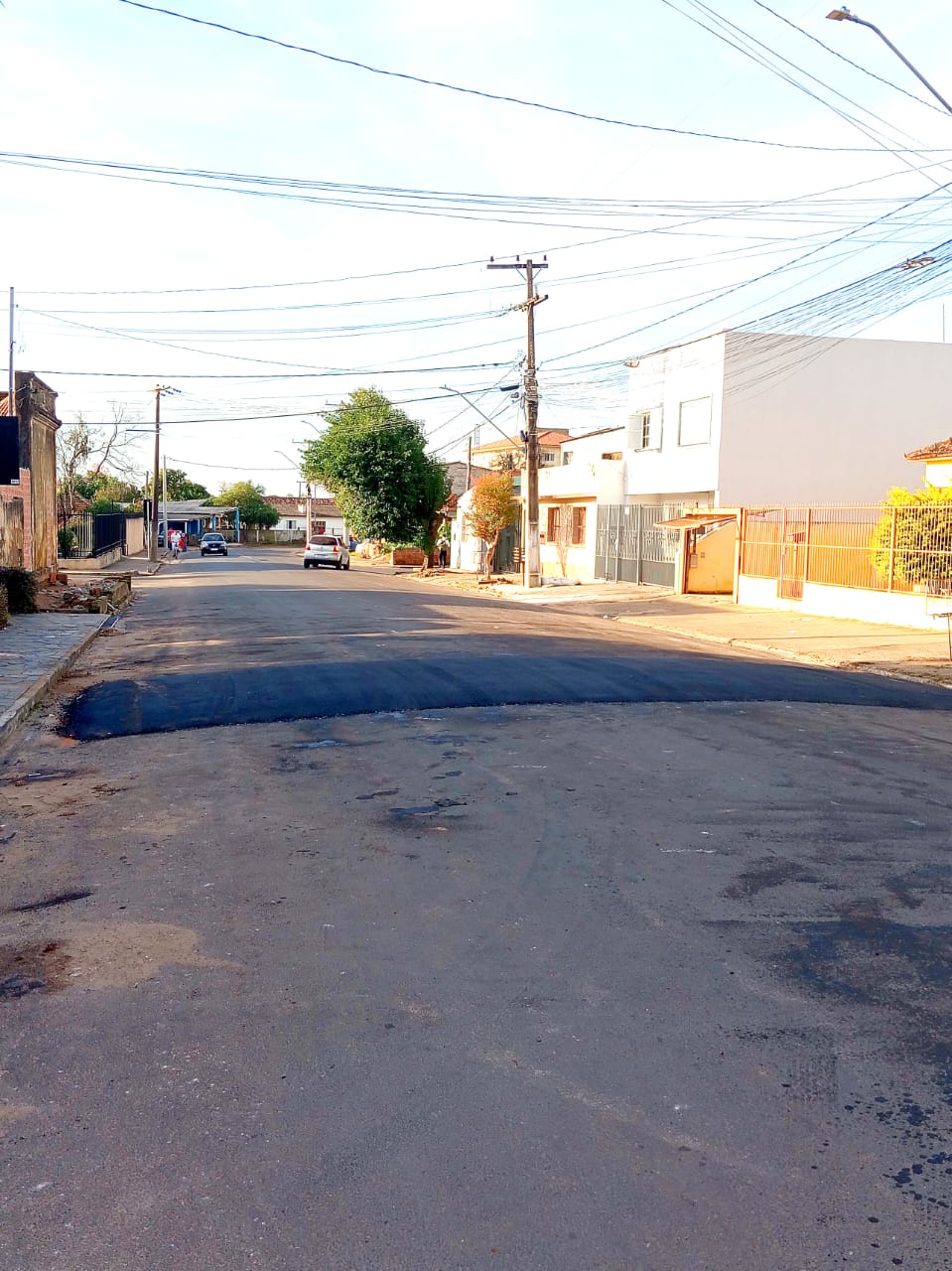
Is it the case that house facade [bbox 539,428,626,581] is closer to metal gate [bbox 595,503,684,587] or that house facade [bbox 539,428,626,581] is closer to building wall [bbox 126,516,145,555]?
metal gate [bbox 595,503,684,587]

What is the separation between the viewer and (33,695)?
40.9 feet

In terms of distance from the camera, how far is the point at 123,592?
27.1 metres

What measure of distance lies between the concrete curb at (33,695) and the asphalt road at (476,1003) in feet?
2.91

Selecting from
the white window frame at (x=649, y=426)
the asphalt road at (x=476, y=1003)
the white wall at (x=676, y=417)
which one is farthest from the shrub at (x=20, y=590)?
the white window frame at (x=649, y=426)

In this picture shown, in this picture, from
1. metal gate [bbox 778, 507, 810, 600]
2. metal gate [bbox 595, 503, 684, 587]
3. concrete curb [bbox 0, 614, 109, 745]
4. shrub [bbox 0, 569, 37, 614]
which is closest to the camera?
concrete curb [bbox 0, 614, 109, 745]

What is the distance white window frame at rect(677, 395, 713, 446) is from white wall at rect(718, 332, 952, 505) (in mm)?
792

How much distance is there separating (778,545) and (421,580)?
1930 cm

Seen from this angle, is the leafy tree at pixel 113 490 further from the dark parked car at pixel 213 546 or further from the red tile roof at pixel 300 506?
the red tile roof at pixel 300 506

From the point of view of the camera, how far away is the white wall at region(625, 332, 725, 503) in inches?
1262

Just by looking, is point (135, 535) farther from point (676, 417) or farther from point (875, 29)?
point (875, 29)

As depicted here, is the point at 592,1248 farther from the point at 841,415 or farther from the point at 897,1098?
the point at 841,415

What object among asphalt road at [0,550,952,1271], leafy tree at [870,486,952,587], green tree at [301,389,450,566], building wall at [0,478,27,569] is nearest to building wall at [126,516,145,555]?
green tree at [301,389,450,566]

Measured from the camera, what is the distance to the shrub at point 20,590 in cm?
2194

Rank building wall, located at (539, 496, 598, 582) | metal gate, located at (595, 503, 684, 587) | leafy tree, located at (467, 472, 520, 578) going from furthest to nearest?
leafy tree, located at (467, 472, 520, 578), building wall, located at (539, 496, 598, 582), metal gate, located at (595, 503, 684, 587)
